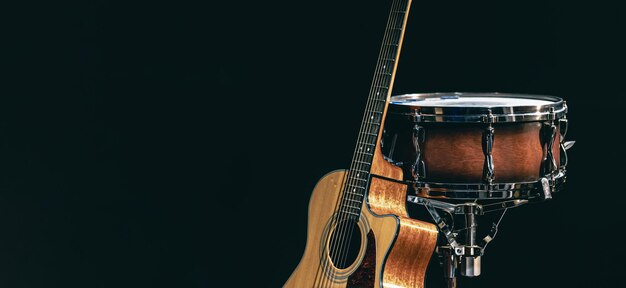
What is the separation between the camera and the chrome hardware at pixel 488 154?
3119 millimetres

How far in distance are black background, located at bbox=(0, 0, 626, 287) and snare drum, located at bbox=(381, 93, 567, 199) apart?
595 mm

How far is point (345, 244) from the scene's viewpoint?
10.7 feet

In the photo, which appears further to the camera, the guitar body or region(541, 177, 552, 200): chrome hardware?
region(541, 177, 552, 200): chrome hardware

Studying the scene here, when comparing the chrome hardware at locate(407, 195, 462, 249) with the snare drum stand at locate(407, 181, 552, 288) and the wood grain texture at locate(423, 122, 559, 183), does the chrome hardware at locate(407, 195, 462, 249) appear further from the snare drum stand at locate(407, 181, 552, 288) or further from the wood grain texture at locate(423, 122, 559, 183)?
the wood grain texture at locate(423, 122, 559, 183)

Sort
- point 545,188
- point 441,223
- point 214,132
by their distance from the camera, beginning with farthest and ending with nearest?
point 214,132 → point 441,223 → point 545,188

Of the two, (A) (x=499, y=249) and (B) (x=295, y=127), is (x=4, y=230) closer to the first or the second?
(B) (x=295, y=127)

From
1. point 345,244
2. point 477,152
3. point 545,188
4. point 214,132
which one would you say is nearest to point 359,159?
point 345,244

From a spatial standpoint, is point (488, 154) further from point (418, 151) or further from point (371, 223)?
point (371, 223)

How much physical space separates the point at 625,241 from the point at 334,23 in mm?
1436

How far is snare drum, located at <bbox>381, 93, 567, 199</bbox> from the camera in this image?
313 centimetres

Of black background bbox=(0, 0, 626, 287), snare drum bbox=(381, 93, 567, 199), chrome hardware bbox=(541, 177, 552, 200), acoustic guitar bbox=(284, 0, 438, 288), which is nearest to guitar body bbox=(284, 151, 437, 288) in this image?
acoustic guitar bbox=(284, 0, 438, 288)

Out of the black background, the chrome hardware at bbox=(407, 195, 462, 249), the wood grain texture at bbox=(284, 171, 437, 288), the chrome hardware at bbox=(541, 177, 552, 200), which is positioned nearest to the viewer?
the wood grain texture at bbox=(284, 171, 437, 288)

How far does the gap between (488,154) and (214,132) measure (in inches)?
52.4

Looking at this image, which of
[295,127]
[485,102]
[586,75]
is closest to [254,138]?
[295,127]
